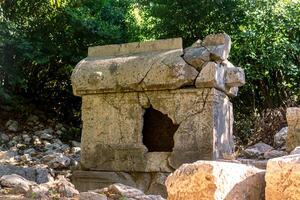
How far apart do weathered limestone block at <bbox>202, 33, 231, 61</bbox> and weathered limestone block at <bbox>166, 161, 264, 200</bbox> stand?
369 centimetres

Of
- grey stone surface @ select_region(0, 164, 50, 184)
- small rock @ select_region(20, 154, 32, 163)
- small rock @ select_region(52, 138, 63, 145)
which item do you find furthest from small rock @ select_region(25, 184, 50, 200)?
small rock @ select_region(52, 138, 63, 145)

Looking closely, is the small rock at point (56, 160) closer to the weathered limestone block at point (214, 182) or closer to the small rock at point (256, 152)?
the small rock at point (256, 152)

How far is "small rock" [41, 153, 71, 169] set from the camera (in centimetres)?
759

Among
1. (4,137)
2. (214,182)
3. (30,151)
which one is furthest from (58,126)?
(214,182)

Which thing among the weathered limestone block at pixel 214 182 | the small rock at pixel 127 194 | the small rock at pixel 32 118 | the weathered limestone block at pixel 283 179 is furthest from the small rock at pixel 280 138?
the weathered limestone block at pixel 283 179

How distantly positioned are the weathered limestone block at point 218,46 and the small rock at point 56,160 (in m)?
3.21

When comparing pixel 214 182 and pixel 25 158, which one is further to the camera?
pixel 25 158

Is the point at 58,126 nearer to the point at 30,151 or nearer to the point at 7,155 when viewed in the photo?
the point at 30,151

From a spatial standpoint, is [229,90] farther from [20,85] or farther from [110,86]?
[20,85]

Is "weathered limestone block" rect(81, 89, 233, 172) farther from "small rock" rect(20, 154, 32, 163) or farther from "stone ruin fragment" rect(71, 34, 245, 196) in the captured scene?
"small rock" rect(20, 154, 32, 163)

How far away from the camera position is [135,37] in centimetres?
1130

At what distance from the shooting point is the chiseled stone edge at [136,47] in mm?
5988

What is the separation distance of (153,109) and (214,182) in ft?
14.6

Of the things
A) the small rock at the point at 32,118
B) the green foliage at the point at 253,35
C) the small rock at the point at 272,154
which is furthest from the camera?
the small rock at the point at 32,118
